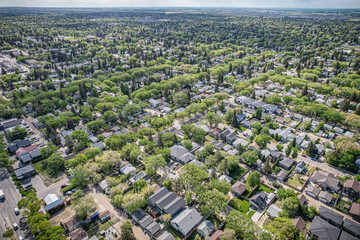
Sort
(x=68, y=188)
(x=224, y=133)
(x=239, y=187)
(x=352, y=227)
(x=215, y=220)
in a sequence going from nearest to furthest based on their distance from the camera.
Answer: (x=352, y=227)
(x=215, y=220)
(x=239, y=187)
(x=68, y=188)
(x=224, y=133)

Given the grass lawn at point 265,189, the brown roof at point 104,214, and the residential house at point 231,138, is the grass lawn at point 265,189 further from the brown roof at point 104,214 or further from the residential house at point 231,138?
the brown roof at point 104,214

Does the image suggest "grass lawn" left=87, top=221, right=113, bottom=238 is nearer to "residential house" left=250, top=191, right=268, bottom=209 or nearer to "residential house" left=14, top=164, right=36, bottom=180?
"residential house" left=14, top=164, right=36, bottom=180

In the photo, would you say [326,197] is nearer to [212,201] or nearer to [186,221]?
[212,201]

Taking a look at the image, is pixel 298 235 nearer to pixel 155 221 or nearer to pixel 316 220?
pixel 316 220

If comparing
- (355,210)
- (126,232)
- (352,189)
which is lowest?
(355,210)

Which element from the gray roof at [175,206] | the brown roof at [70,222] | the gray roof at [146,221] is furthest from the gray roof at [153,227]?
the brown roof at [70,222]

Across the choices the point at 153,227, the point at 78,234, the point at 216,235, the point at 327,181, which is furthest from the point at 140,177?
the point at 327,181

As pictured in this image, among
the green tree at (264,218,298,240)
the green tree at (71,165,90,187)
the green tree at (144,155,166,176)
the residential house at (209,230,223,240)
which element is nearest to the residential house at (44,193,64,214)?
the green tree at (71,165,90,187)

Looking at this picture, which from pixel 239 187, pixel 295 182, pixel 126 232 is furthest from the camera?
pixel 295 182
